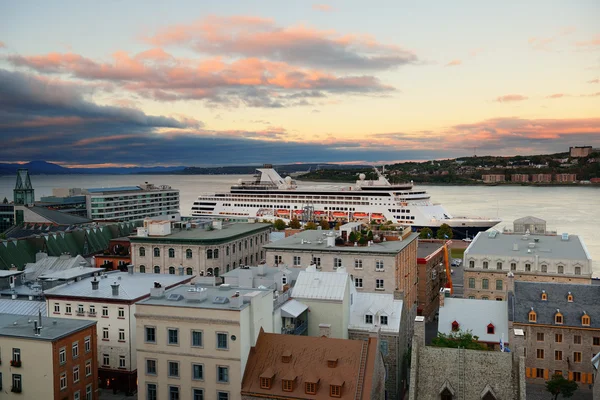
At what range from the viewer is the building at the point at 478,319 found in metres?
40.4

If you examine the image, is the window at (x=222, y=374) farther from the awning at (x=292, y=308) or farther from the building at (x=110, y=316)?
the building at (x=110, y=316)

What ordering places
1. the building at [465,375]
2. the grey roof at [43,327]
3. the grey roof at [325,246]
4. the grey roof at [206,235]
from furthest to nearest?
the grey roof at [206,235], the grey roof at [325,246], the grey roof at [43,327], the building at [465,375]

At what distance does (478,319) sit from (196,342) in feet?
74.2

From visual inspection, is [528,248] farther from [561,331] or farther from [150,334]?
[150,334]

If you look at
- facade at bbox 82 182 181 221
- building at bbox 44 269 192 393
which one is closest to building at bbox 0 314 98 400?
building at bbox 44 269 192 393

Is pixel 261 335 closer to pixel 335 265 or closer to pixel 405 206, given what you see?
pixel 335 265

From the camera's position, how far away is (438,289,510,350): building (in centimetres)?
4039

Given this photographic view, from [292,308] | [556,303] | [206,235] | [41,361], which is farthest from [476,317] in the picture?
[41,361]

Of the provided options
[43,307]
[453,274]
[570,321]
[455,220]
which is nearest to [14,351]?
[43,307]

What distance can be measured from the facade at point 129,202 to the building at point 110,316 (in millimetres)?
90869

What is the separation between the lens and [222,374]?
93.0 feet

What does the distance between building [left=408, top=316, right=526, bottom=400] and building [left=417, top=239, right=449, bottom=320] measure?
27671mm

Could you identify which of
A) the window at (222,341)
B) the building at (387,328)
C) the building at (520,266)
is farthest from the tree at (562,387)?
the window at (222,341)

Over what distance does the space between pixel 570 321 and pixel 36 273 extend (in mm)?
45022
